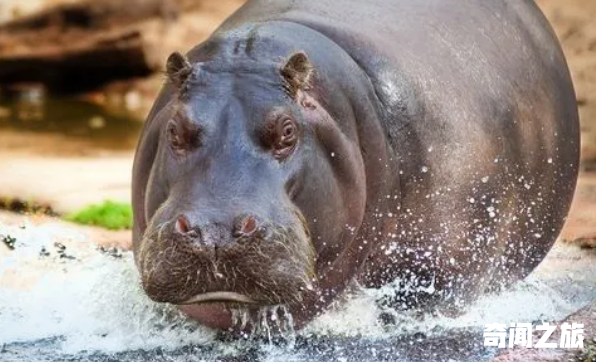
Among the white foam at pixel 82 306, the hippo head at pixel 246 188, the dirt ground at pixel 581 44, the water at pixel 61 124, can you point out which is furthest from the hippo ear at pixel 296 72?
the water at pixel 61 124

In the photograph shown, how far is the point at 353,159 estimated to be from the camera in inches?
205

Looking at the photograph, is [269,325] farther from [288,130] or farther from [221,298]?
[288,130]

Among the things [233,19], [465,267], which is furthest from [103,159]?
[465,267]

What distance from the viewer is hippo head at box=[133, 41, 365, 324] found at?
458 cm

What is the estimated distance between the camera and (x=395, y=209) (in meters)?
5.54

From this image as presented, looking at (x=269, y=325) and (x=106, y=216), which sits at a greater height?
(x=106, y=216)

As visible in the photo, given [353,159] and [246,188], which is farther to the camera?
[353,159]

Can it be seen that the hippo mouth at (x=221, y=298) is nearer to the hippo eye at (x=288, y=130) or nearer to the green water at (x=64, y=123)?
the hippo eye at (x=288, y=130)

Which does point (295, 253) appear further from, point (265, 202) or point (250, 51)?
point (250, 51)

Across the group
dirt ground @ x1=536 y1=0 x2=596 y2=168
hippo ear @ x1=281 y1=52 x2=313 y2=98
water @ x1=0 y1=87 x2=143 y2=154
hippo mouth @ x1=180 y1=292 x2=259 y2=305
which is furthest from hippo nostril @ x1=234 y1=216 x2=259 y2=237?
water @ x1=0 y1=87 x2=143 y2=154

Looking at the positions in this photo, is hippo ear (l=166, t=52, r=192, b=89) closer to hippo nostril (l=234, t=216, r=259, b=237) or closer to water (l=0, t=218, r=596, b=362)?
hippo nostril (l=234, t=216, r=259, b=237)

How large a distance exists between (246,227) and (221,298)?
0.96ft

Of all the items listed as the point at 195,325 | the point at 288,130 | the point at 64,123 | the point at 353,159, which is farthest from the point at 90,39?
the point at 288,130

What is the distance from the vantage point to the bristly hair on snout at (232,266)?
455 centimetres
